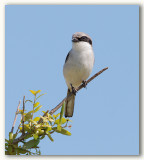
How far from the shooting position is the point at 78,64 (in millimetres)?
3332

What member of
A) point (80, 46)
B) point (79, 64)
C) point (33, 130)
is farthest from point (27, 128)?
point (80, 46)

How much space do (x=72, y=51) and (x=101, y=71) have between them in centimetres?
166

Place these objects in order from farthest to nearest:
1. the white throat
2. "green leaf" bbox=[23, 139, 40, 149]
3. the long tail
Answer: the white throat, the long tail, "green leaf" bbox=[23, 139, 40, 149]

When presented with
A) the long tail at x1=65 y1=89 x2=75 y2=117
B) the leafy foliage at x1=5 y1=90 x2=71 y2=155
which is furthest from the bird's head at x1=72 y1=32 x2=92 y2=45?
the leafy foliage at x1=5 y1=90 x2=71 y2=155

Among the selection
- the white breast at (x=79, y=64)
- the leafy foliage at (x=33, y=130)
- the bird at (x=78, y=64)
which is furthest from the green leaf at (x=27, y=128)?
the white breast at (x=79, y=64)

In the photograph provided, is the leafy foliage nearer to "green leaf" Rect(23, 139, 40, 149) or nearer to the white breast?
"green leaf" Rect(23, 139, 40, 149)

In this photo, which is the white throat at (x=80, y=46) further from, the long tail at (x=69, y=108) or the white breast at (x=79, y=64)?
the long tail at (x=69, y=108)

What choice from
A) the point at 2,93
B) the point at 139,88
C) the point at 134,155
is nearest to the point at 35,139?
the point at 2,93

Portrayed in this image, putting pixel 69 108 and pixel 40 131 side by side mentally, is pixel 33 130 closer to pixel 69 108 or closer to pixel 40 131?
pixel 40 131

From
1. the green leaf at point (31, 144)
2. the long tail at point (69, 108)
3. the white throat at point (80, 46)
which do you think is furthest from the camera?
the white throat at point (80, 46)

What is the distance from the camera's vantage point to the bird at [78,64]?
10.9ft

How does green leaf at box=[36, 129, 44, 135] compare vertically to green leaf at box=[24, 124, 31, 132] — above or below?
below

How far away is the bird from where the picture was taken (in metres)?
3.33

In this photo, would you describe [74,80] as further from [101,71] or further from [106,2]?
[101,71]
